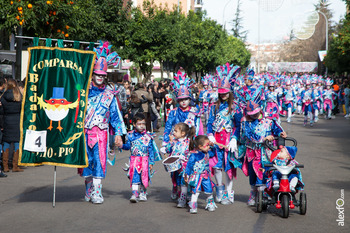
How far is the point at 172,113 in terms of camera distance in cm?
886

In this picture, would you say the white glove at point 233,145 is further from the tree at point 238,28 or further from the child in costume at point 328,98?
the tree at point 238,28

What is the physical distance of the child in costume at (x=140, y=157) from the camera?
8.52 meters

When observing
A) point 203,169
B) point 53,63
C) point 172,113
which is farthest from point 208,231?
point 53,63

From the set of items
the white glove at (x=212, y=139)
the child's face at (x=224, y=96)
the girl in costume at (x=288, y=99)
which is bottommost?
the white glove at (x=212, y=139)

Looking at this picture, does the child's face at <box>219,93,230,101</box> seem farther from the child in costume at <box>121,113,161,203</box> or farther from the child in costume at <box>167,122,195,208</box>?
the child in costume at <box>121,113,161,203</box>

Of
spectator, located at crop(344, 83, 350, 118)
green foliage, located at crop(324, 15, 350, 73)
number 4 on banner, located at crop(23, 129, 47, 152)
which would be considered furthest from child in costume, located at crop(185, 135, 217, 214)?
spectator, located at crop(344, 83, 350, 118)

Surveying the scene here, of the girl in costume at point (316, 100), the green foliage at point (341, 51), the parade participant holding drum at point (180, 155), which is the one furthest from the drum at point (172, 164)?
the green foliage at point (341, 51)

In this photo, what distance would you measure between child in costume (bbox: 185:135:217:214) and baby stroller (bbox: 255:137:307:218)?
2.26 feet

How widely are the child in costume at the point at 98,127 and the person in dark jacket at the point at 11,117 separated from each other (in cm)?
392

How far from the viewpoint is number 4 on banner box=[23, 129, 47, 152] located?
8031 mm

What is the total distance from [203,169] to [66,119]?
2088 mm

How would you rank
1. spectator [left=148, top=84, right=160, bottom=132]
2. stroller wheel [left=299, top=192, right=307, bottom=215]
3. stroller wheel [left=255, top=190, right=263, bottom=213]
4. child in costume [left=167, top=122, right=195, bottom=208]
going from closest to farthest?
stroller wheel [left=299, top=192, right=307, bottom=215] → stroller wheel [left=255, top=190, right=263, bottom=213] → child in costume [left=167, top=122, right=195, bottom=208] → spectator [left=148, top=84, right=160, bottom=132]

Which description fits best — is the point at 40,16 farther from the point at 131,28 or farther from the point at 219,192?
the point at 131,28

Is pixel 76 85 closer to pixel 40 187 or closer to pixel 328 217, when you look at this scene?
pixel 40 187
